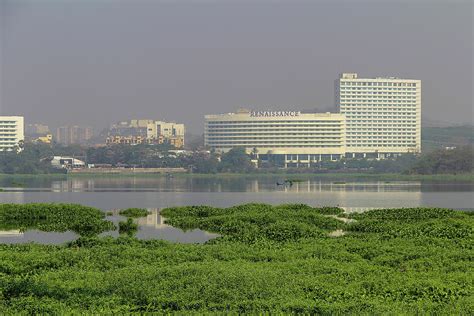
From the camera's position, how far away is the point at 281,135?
146 m

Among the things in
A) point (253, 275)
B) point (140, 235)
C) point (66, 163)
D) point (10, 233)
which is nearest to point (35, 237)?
point (10, 233)

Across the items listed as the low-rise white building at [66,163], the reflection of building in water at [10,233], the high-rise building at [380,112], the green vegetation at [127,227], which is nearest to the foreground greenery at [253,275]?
the green vegetation at [127,227]

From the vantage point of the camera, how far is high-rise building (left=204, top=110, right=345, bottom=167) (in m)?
145

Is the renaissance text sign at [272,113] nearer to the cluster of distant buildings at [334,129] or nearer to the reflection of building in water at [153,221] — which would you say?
the cluster of distant buildings at [334,129]

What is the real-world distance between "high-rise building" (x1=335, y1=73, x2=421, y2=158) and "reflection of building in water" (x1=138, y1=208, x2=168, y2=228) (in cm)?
12334

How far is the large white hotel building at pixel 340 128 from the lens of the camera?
5743 inches

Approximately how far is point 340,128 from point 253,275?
451 ft

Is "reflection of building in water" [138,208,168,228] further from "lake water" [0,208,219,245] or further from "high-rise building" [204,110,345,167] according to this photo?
"high-rise building" [204,110,345,167]

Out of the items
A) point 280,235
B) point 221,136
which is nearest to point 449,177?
point 221,136

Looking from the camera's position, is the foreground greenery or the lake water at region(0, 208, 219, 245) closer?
the foreground greenery

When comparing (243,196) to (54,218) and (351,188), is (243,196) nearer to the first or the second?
(351,188)

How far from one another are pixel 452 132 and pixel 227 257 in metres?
178

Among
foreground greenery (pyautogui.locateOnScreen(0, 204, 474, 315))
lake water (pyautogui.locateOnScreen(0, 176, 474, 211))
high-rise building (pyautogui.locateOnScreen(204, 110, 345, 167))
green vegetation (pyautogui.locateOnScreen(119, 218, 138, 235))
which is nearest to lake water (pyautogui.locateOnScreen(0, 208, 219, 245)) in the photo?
green vegetation (pyautogui.locateOnScreen(119, 218, 138, 235))

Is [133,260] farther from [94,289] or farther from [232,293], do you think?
[232,293]
